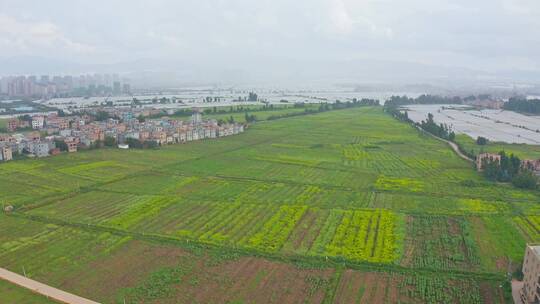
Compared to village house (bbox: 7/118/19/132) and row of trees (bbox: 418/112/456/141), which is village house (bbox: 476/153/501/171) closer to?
row of trees (bbox: 418/112/456/141)

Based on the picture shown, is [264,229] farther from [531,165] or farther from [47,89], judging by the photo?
[47,89]

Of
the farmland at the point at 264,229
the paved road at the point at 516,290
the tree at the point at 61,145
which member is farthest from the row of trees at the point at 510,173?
the tree at the point at 61,145

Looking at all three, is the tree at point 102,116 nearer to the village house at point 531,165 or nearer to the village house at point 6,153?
the village house at point 6,153

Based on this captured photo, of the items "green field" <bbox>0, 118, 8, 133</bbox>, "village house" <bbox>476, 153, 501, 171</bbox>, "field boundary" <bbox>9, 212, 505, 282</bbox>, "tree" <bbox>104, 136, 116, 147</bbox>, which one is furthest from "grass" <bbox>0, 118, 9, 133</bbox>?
"village house" <bbox>476, 153, 501, 171</bbox>

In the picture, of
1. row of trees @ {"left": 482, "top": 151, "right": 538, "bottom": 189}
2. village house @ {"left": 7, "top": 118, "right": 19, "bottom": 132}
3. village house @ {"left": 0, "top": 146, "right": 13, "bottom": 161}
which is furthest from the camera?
village house @ {"left": 7, "top": 118, "right": 19, "bottom": 132}

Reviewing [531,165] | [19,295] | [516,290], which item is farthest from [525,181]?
[19,295]

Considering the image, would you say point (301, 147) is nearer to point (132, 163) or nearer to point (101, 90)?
point (132, 163)

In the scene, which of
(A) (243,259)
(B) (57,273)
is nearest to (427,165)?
(A) (243,259)
